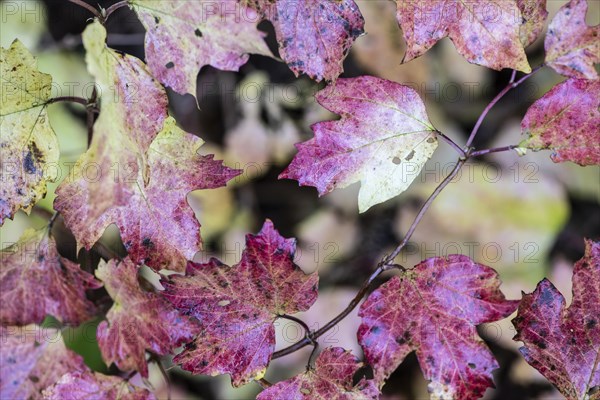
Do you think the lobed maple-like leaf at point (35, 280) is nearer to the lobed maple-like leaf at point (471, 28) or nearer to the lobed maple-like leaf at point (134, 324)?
the lobed maple-like leaf at point (134, 324)

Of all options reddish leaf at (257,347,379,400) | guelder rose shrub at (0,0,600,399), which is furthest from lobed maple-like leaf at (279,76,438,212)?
reddish leaf at (257,347,379,400)

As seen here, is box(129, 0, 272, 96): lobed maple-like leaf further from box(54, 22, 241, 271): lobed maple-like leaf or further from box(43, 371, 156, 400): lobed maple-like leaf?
box(43, 371, 156, 400): lobed maple-like leaf

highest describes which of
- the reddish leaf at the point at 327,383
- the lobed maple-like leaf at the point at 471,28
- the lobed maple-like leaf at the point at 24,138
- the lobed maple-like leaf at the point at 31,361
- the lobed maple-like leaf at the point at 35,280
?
the lobed maple-like leaf at the point at 471,28

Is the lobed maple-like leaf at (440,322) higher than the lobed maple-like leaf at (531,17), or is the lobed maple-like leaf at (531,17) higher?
the lobed maple-like leaf at (531,17)

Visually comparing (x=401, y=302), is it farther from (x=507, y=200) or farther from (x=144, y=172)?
(x=507, y=200)

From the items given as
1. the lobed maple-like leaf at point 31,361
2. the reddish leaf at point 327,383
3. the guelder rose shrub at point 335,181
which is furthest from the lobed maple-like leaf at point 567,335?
the lobed maple-like leaf at point 31,361

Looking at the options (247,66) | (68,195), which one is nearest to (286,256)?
(68,195)
